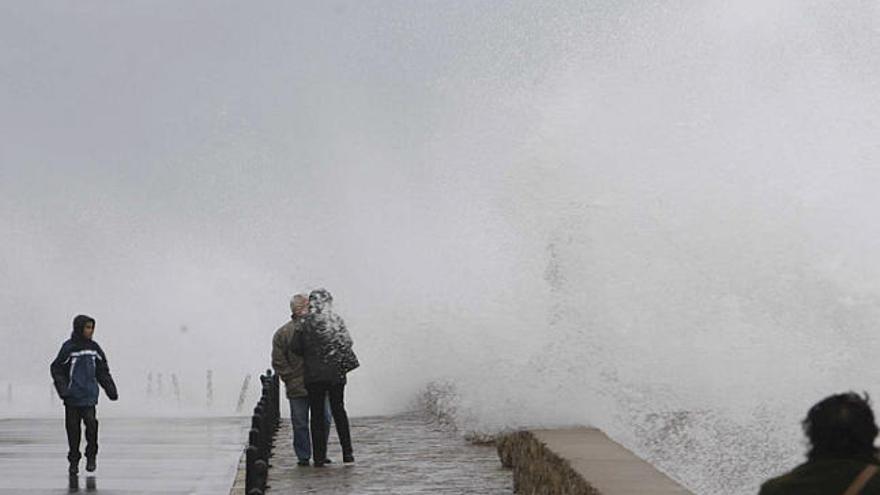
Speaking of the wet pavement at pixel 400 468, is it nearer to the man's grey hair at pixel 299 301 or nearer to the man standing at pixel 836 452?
the man's grey hair at pixel 299 301

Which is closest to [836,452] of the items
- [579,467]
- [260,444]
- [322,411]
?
[579,467]

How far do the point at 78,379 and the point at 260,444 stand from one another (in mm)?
2844

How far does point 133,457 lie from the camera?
1602cm

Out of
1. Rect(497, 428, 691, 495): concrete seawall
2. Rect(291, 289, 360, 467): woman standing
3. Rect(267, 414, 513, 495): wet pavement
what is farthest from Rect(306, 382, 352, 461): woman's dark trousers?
Rect(497, 428, 691, 495): concrete seawall

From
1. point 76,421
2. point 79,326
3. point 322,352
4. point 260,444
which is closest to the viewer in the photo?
point 260,444

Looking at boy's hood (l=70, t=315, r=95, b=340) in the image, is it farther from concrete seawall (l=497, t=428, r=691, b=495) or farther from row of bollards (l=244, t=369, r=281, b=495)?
concrete seawall (l=497, t=428, r=691, b=495)

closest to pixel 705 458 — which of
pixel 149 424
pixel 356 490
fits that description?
pixel 356 490

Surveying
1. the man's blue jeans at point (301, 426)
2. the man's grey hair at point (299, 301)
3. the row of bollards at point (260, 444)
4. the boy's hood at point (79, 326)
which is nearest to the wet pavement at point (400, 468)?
the man's blue jeans at point (301, 426)

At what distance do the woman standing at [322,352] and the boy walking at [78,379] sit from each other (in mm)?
1664

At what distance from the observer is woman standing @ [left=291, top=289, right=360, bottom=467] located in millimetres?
13133

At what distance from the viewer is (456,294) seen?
25844 mm

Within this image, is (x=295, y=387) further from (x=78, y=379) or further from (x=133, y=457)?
(x=133, y=457)

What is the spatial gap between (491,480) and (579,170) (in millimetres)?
13840

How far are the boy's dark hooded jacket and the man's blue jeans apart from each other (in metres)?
1.55
